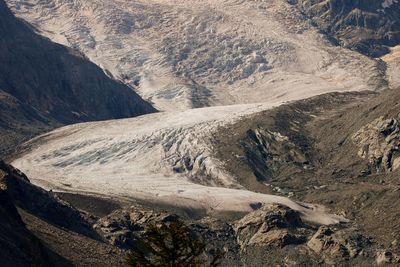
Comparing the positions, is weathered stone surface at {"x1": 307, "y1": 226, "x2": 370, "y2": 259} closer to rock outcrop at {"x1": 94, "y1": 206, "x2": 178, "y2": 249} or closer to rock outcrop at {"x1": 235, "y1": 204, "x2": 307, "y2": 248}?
rock outcrop at {"x1": 235, "y1": 204, "x2": 307, "y2": 248}

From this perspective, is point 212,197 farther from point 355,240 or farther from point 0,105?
point 0,105

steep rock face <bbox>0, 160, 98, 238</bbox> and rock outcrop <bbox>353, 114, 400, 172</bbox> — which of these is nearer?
steep rock face <bbox>0, 160, 98, 238</bbox>

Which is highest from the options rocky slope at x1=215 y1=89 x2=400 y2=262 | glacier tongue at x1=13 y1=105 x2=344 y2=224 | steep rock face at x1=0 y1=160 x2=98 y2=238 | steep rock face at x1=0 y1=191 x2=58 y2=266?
steep rock face at x1=0 y1=191 x2=58 y2=266

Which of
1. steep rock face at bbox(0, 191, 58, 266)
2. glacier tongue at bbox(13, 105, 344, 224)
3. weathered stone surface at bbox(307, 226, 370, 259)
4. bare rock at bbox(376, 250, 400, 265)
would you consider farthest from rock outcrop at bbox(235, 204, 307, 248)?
steep rock face at bbox(0, 191, 58, 266)

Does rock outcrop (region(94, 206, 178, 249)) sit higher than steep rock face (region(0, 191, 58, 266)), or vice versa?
steep rock face (region(0, 191, 58, 266))

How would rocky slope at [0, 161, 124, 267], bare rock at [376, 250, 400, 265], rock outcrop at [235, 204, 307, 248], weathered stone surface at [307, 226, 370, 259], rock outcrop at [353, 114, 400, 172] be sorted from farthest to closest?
rock outcrop at [353, 114, 400, 172], rock outcrop at [235, 204, 307, 248], weathered stone surface at [307, 226, 370, 259], bare rock at [376, 250, 400, 265], rocky slope at [0, 161, 124, 267]

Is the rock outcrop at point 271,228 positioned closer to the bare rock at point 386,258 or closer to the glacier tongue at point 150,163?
the glacier tongue at point 150,163

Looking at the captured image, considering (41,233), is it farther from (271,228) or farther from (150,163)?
(150,163)

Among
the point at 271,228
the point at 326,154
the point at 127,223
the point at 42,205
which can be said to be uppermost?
the point at 42,205

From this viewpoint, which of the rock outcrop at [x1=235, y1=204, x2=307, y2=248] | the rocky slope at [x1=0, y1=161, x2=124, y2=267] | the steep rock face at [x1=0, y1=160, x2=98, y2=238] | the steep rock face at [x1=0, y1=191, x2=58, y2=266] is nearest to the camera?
the steep rock face at [x1=0, y1=191, x2=58, y2=266]

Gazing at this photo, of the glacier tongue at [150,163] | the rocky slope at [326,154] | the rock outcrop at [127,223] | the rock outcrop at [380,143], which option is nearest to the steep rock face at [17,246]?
the rock outcrop at [127,223]

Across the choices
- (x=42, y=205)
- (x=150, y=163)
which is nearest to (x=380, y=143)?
(x=150, y=163)

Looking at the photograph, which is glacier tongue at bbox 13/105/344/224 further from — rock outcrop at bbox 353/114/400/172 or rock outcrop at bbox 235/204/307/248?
rock outcrop at bbox 353/114/400/172
